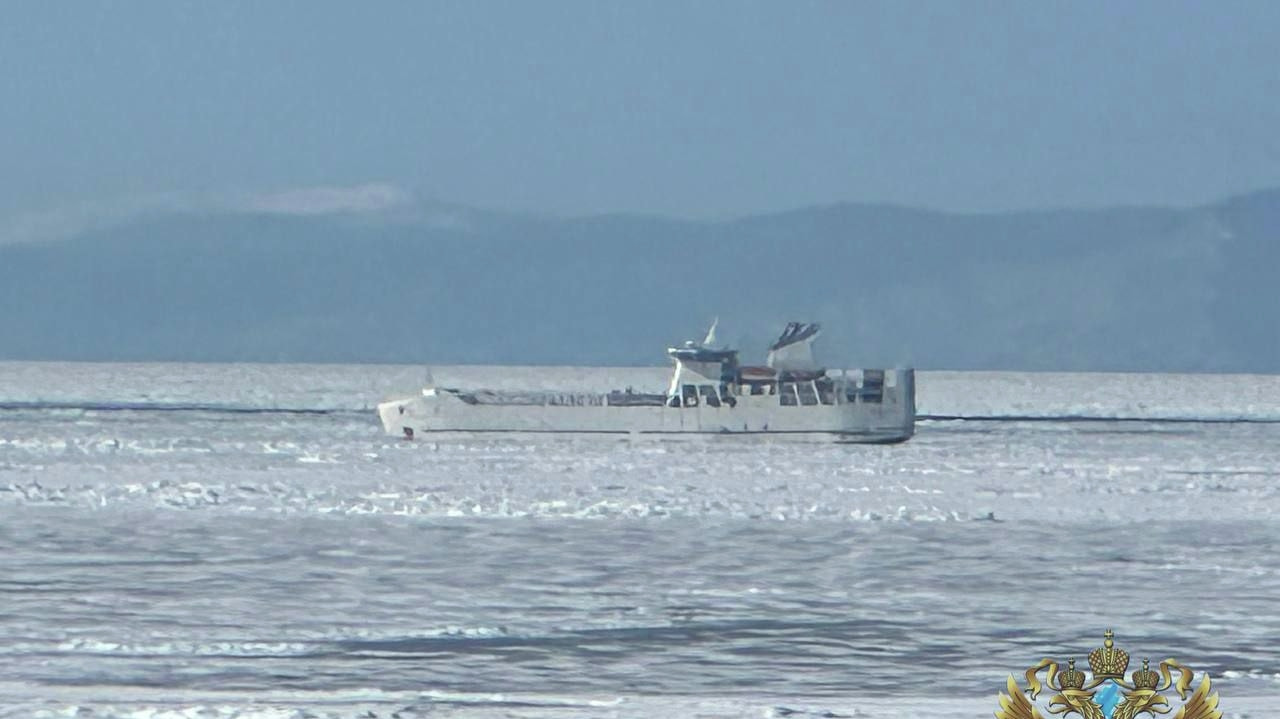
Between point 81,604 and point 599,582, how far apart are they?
7.12 m

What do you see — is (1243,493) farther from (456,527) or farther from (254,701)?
(254,701)

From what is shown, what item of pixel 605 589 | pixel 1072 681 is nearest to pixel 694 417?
pixel 605 589

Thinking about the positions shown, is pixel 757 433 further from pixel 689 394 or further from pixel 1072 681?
pixel 1072 681

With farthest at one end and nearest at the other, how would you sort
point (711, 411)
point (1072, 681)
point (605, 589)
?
1. point (711, 411)
2. point (605, 589)
3. point (1072, 681)

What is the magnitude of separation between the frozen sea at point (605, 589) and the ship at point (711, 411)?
3176 cm

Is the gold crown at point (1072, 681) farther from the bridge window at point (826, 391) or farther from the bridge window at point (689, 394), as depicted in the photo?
the bridge window at point (689, 394)

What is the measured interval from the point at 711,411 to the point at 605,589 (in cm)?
6693

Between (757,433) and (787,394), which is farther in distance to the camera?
(787,394)

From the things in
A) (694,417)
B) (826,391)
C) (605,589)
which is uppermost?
(826,391)

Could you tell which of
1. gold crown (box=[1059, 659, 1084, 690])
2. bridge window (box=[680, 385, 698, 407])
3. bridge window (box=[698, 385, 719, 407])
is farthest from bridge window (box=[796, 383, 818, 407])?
gold crown (box=[1059, 659, 1084, 690])

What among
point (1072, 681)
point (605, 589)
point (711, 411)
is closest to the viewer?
point (1072, 681)

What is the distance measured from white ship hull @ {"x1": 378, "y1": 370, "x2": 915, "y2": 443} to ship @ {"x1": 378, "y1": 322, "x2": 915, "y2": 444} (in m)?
0.05

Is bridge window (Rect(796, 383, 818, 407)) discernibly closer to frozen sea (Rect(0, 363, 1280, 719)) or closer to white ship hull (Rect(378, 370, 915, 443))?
white ship hull (Rect(378, 370, 915, 443))

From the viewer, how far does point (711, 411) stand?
92875mm
